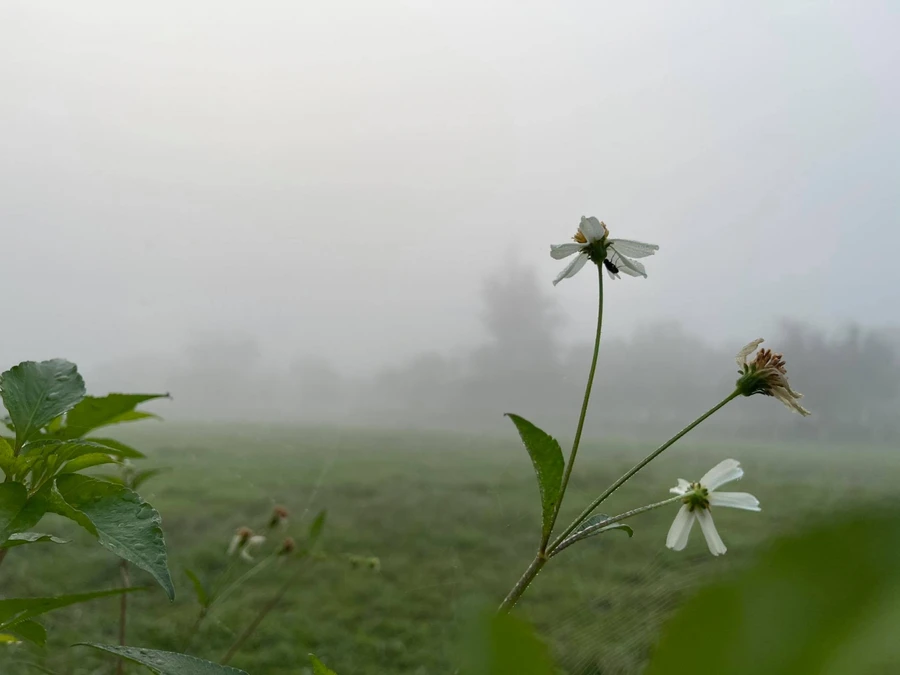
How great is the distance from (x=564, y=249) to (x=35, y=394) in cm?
23

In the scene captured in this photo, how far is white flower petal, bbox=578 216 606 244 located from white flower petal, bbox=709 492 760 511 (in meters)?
0.13

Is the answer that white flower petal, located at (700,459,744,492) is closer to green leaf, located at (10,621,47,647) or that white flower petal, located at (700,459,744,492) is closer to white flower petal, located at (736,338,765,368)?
white flower petal, located at (736,338,765,368)

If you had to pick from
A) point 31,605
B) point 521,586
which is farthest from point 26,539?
point 521,586

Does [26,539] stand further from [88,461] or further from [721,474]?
[721,474]

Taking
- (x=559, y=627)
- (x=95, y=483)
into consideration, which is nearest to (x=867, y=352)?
(x=559, y=627)

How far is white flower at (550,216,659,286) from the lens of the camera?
0.28 metres

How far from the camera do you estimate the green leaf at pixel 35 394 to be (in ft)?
0.69

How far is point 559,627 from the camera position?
918 mm

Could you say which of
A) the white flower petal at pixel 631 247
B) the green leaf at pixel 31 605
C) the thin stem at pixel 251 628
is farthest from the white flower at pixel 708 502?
the thin stem at pixel 251 628

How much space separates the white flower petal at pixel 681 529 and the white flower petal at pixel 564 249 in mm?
130

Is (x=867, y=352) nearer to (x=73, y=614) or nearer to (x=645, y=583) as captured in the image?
(x=645, y=583)

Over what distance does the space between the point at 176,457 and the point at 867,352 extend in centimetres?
186

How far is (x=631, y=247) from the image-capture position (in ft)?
0.93

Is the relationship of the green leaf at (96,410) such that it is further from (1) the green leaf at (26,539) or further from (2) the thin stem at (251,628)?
(2) the thin stem at (251,628)
